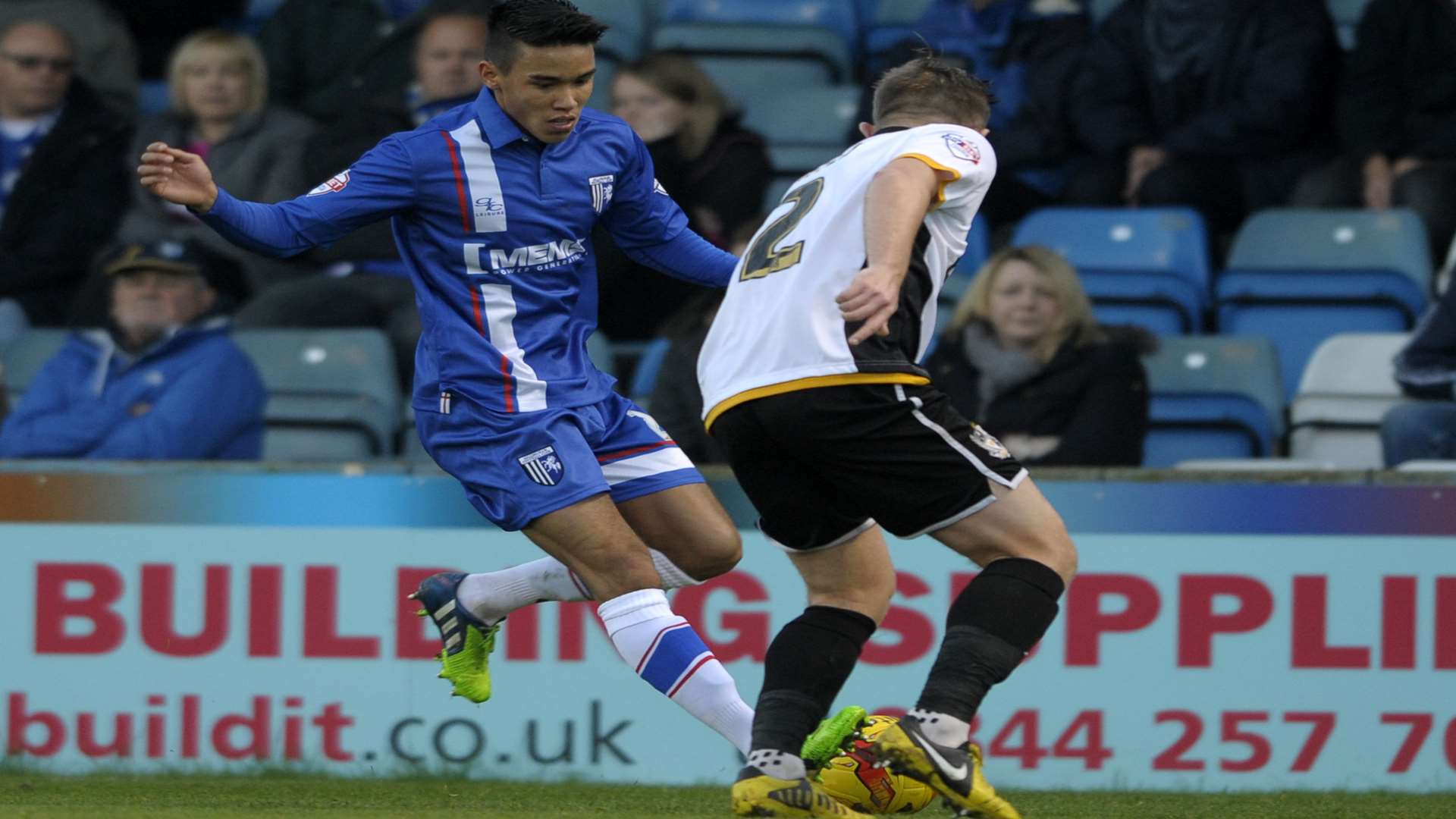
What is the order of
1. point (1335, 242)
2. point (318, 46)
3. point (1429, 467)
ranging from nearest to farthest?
point (1429, 467), point (1335, 242), point (318, 46)

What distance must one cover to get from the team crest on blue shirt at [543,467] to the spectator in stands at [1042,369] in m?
2.24

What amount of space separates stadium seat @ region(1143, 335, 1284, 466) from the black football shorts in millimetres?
2913

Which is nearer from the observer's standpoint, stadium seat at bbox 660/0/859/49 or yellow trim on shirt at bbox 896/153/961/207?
yellow trim on shirt at bbox 896/153/961/207

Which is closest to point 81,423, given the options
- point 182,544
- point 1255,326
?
point 182,544

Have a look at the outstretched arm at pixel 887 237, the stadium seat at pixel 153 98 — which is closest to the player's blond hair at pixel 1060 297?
the outstretched arm at pixel 887 237

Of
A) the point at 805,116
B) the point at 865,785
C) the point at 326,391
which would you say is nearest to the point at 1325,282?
the point at 805,116

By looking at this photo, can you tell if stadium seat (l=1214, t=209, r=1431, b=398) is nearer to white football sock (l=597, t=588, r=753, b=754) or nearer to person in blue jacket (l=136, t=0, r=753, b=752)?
person in blue jacket (l=136, t=0, r=753, b=752)

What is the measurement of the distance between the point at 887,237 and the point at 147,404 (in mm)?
3544

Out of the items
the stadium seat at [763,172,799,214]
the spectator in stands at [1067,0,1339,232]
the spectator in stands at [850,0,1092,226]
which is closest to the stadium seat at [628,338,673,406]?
the stadium seat at [763,172,799,214]

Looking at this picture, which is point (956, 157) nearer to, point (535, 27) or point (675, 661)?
point (535, 27)

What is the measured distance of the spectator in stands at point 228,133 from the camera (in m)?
7.90

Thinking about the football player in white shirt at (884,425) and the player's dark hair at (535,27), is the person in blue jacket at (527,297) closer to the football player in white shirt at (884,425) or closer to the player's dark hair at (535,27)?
the player's dark hair at (535,27)

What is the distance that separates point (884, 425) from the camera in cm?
386

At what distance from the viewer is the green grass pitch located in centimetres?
445
